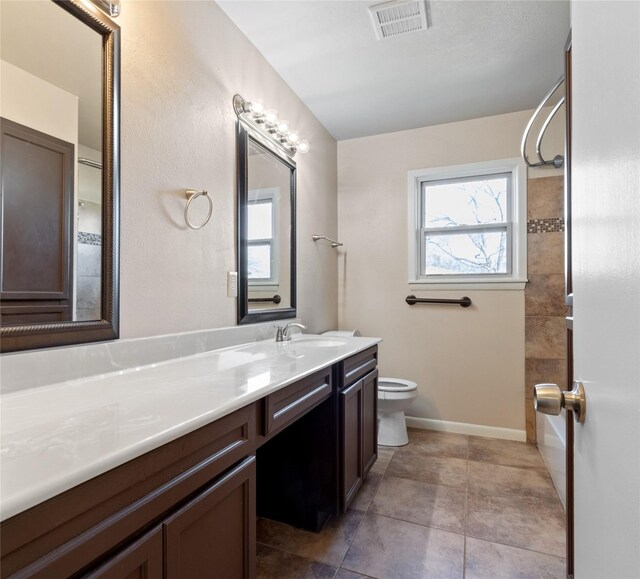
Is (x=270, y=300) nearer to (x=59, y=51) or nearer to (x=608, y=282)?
(x=59, y=51)

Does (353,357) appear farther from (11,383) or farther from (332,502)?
(11,383)

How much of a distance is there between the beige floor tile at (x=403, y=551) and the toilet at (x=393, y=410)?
2.79 ft

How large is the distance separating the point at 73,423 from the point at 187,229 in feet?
3.10

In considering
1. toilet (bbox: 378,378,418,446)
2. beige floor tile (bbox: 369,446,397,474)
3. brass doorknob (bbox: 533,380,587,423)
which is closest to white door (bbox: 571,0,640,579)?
brass doorknob (bbox: 533,380,587,423)

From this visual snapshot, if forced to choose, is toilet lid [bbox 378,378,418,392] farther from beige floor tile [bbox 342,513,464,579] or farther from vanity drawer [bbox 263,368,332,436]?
vanity drawer [bbox 263,368,332,436]

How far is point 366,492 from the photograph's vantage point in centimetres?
196

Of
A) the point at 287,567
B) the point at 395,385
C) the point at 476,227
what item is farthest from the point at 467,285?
the point at 287,567

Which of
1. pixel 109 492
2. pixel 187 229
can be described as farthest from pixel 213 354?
pixel 109 492

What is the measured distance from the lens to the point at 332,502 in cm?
161

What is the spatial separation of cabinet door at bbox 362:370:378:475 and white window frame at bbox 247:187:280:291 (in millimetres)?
749

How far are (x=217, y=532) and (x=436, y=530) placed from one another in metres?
1.22

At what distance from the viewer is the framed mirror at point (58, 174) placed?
36.2 inches

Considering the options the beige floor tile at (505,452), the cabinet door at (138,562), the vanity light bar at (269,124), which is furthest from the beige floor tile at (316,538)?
the vanity light bar at (269,124)

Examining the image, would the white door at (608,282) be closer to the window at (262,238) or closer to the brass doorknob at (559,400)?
the brass doorknob at (559,400)
